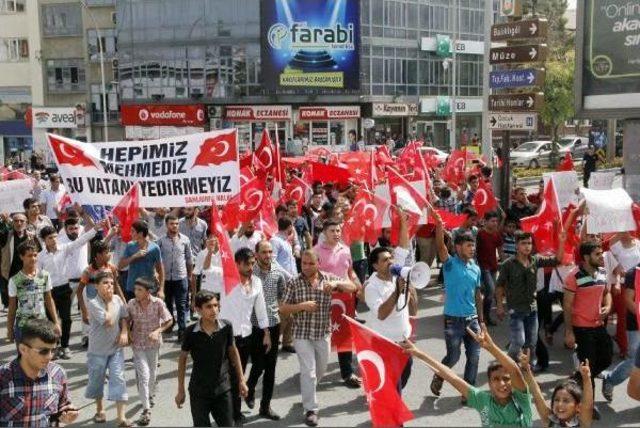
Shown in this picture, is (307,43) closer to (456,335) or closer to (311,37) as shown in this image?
(311,37)

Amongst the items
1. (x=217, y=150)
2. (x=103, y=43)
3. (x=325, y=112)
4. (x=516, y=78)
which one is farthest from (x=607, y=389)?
(x=103, y=43)

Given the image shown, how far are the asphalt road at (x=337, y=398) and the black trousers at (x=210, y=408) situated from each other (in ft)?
3.81

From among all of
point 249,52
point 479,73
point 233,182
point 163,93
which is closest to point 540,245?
point 233,182

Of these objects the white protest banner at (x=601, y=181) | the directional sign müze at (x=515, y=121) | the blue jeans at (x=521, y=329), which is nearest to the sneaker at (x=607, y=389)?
the blue jeans at (x=521, y=329)

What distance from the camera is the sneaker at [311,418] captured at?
671 centimetres

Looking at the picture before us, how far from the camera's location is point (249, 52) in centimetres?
4172

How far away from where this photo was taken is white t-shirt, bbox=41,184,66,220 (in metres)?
14.3

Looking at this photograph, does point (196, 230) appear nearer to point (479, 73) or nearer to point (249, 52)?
point (249, 52)

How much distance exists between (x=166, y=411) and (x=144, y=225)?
2.22 meters

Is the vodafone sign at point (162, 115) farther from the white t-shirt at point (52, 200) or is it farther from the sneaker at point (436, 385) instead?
the sneaker at point (436, 385)

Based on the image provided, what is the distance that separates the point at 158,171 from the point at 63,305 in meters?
1.93

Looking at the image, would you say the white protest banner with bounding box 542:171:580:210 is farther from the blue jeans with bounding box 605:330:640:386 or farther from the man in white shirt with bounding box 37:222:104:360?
the man in white shirt with bounding box 37:222:104:360

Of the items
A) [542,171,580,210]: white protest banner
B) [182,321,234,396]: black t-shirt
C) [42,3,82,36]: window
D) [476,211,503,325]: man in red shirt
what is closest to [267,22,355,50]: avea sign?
[42,3,82,36]: window

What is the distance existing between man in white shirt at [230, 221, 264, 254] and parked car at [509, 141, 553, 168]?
28.0 meters
